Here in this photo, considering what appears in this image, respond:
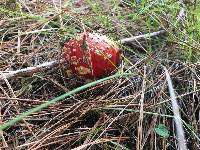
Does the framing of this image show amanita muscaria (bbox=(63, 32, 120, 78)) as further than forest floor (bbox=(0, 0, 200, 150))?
Yes

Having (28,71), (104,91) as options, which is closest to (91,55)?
(104,91)

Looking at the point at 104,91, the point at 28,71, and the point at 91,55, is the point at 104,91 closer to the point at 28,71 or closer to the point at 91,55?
the point at 91,55

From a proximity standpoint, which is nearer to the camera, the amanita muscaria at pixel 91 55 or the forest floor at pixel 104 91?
the forest floor at pixel 104 91

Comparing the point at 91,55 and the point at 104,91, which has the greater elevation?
the point at 91,55

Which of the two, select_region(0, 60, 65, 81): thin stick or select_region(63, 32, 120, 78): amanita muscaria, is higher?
select_region(63, 32, 120, 78): amanita muscaria

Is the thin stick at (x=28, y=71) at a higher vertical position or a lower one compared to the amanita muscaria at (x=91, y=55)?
lower
